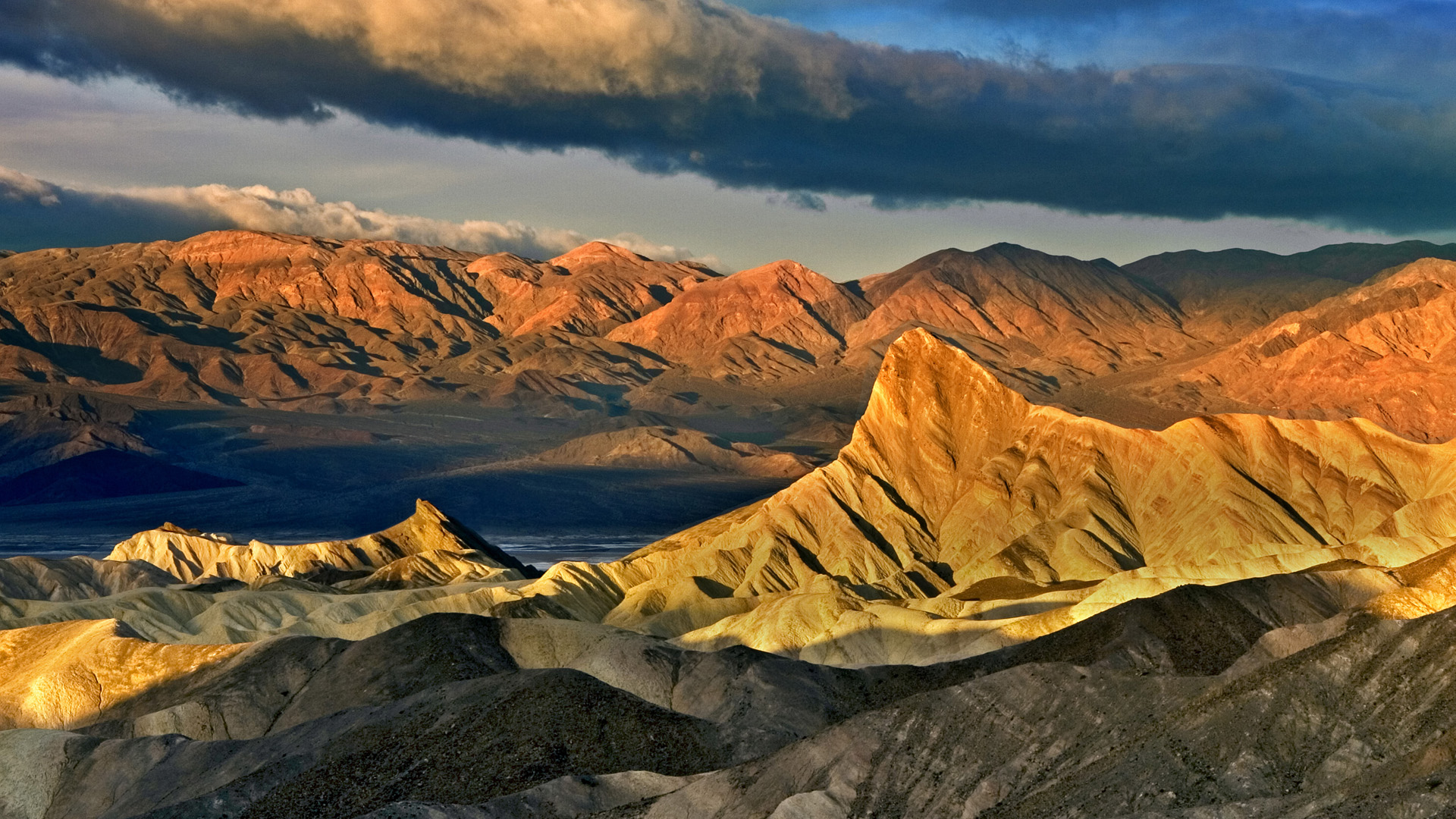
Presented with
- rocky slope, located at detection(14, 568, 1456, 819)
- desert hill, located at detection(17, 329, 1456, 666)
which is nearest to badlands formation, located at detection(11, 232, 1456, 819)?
rocky slope, located at detection(14, 568, 1456, 819)

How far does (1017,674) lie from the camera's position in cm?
7769

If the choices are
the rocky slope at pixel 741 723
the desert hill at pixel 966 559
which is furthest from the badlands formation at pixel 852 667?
the desert hill at pixel 966 559

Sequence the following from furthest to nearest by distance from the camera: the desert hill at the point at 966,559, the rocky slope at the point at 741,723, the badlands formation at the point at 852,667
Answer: the desert hill at the point at 966,559
the badlands formation at the point at 852,667
the rocky slope at the point at 741,723

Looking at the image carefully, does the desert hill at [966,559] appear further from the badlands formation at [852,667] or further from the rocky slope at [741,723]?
the rocky slope at [741,723]

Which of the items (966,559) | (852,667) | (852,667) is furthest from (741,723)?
(966,559)

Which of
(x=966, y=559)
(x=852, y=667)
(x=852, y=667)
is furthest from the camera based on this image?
(x=966, y=559)

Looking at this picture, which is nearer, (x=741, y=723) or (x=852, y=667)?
(x=741, y=723)

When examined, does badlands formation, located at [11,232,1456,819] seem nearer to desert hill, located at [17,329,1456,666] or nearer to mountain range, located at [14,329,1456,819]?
mountain range, located at [14,329,1456,819]

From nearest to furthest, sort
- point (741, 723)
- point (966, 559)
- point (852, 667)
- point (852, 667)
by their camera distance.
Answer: point (741, 723) → point (852, 667) → point (852, 667) → point (966, 559)

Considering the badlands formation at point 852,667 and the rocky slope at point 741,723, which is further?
the badlands formation at point 852,667

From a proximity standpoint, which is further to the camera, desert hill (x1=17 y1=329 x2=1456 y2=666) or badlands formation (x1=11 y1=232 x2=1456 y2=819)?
desert hill (x1=17 y1=329 x2=1456 y2=666)

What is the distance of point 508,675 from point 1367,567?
7072 centimetres

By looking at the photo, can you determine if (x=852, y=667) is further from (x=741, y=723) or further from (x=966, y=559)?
(x=966, y=559)

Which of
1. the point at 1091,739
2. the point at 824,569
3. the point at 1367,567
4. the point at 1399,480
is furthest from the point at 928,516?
the point at 1091,739
